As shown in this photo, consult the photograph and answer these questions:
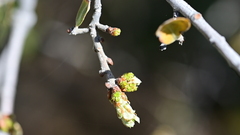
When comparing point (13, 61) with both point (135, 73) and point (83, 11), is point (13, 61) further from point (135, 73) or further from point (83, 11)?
point (135, 73)

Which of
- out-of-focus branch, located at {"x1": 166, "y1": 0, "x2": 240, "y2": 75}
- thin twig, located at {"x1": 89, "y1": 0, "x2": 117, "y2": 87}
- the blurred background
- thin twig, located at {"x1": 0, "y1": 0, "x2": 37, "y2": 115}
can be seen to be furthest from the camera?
the blurred background

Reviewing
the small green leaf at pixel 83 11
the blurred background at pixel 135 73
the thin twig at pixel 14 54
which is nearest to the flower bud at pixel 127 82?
the small green leaf at pixel 83 11

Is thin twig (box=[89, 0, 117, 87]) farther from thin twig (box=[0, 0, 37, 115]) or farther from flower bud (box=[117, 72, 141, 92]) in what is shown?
thin twig (box=[0, 0, 37, 115])

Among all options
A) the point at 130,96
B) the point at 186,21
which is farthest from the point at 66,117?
the point at 186,21

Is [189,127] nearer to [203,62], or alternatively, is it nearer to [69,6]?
[203,62]

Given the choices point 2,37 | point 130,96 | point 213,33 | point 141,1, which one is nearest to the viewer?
point 213,33

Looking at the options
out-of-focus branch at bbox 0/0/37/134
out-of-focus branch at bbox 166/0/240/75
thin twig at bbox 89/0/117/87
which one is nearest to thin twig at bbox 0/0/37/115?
out-of-focus branch at bbox 0/0/37/134

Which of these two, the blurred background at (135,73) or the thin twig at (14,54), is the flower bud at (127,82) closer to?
the thin twig at (14,54)
